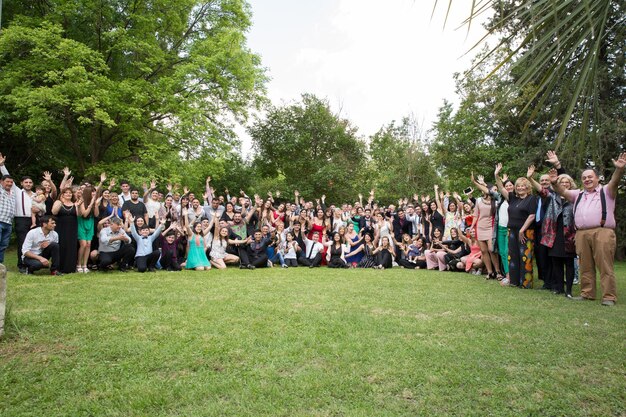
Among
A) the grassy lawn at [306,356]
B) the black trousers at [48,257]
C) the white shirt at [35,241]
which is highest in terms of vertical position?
the white shirt at [35,241]

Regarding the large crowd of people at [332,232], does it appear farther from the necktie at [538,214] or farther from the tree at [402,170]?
the tree at [402,170]

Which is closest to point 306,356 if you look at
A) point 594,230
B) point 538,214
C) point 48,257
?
point 594,230

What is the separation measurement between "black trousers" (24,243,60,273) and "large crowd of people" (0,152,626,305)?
0.8 inches

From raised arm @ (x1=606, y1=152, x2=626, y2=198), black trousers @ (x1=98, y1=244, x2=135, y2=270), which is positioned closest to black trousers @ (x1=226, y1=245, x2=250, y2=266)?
black trousers @ (x1=98, y1=244, x2=135, y2=270)

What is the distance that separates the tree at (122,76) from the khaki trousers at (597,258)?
1290 centimetres

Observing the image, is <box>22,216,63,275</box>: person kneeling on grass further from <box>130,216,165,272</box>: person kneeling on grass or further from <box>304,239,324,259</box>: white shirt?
<box>304,239,324,259</box>: white shirt

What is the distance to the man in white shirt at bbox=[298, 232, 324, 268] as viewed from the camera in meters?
11.3

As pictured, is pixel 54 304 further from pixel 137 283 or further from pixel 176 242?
pixel 176 242

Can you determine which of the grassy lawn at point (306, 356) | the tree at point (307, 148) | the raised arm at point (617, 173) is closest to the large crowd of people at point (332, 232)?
the raised arm at point (617, 173)

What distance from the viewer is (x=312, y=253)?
1161 centimetres

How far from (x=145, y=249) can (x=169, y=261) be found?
711 mm

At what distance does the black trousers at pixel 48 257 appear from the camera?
7.53m

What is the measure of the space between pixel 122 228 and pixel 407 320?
271 inches

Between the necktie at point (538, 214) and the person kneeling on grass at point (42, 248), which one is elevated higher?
the necktie at point (538, 214)
